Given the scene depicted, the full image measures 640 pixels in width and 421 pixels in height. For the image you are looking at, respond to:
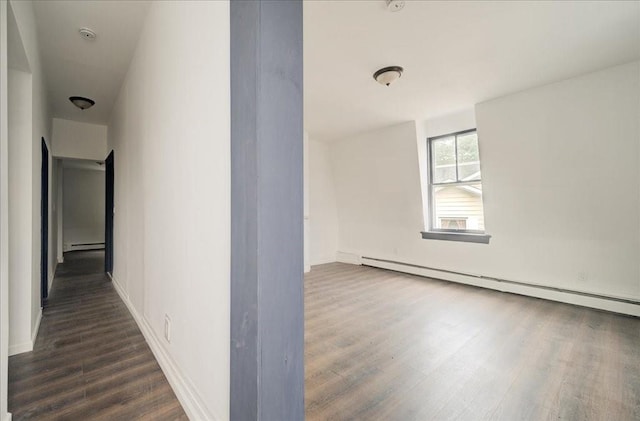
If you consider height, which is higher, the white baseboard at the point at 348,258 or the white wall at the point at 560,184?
the white wall at the point at 560,184

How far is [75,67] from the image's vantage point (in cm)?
304

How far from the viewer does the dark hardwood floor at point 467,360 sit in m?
1.60

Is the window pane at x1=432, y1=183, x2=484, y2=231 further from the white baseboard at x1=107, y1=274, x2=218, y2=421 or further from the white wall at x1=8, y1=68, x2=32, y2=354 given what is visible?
the white wall at x1=8, y1=68, x2=32, y2=354

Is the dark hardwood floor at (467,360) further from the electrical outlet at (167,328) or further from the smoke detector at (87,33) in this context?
the smoke detector at (87,33)

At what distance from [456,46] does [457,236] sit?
2.84m

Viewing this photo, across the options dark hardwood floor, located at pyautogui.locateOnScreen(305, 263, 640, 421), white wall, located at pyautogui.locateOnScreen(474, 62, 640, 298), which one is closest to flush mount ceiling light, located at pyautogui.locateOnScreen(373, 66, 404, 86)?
white wall, located at pyautogui.locateOnScreen(474, 62, 640, 298)

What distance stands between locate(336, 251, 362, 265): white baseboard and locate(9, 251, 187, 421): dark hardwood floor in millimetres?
4166

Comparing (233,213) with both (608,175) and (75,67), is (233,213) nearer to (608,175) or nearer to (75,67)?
(75,67)

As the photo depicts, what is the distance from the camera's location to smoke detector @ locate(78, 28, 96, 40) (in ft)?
7.90

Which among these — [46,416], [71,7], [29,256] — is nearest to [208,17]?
[71,7]

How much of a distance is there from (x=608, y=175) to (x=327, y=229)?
4444 mm

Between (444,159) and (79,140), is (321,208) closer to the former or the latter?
(444,159)

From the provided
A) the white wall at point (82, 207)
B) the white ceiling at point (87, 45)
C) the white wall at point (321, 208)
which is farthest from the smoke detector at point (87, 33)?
the white wall at point (82, 207)

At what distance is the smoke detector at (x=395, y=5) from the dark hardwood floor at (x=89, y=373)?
290 centimetres
